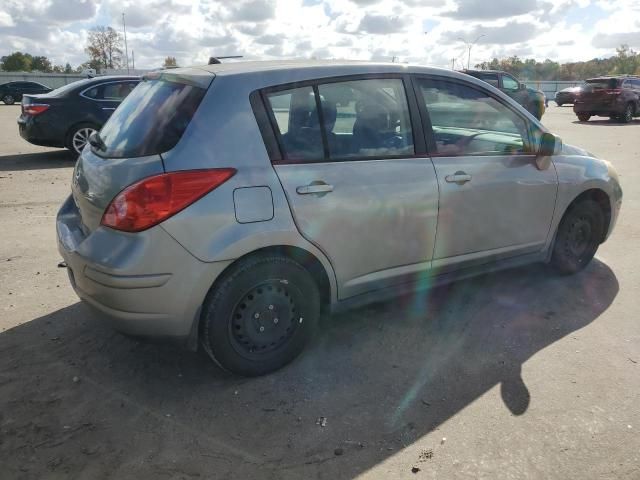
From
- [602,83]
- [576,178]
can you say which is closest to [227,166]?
[576,178]

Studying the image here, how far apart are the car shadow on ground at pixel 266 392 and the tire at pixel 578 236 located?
51 cm

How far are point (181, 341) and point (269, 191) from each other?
0.89 meters

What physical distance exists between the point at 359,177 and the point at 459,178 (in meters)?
0.78

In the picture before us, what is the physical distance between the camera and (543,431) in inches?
104

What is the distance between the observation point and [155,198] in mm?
2598

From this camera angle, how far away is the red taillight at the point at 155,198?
260 cm

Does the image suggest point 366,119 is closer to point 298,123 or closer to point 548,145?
point 298,123

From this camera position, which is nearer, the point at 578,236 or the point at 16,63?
the point at 578,236

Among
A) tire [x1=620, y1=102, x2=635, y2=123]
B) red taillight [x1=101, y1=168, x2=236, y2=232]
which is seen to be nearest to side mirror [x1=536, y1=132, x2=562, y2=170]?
red taillight [x1=101, y1=168, x2=236, y2=232]

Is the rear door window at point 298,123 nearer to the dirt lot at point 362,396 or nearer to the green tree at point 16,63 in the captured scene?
the dirt lot at point 362,396

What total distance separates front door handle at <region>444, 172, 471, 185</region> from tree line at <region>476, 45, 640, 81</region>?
7953cm

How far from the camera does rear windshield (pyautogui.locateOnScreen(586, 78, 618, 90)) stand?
19859mm

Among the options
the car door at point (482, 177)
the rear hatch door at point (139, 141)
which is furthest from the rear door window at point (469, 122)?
the rear hatch door at point (139, 141)

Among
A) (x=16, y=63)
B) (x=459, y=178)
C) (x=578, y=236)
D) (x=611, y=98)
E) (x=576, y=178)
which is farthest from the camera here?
(x=16, y=63)
